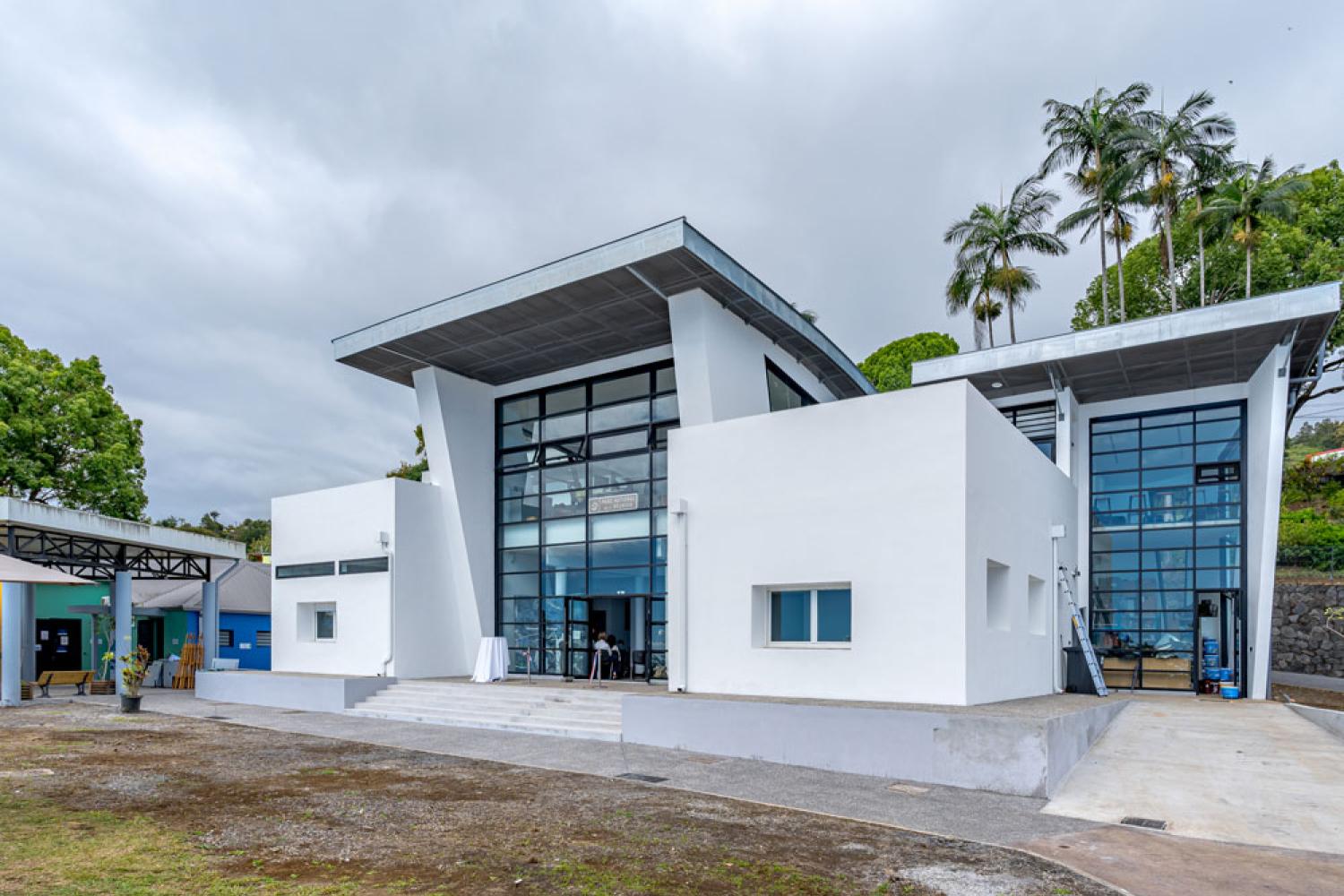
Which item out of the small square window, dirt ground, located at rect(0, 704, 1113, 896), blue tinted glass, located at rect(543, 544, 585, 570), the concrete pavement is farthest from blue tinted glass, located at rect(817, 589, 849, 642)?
the small square window

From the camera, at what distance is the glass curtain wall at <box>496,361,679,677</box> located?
17062mm

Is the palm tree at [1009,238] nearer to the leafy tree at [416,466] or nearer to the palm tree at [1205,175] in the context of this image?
the palm tree at [1205,175]

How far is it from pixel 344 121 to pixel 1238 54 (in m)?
19.8

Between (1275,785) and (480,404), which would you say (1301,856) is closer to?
(1275,785)

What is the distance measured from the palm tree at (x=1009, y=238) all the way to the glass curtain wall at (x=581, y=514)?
1779 centimetres

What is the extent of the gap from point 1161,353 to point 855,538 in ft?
A: 27.9

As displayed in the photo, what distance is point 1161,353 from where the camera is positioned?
15.9 metres

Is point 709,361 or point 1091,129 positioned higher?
point 1091,129

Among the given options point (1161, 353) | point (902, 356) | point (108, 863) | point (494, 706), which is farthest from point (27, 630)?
point (902, 356)

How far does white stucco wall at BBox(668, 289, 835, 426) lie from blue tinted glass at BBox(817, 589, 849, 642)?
3.62 meters

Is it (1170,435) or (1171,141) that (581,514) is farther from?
(1171,141)

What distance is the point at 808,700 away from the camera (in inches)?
447

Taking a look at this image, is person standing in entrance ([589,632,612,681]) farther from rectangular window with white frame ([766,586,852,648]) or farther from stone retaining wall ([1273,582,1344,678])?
stone retaining wall ([1273,582,1344,678])

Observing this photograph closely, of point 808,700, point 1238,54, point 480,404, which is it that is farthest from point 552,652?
point 1238,54
